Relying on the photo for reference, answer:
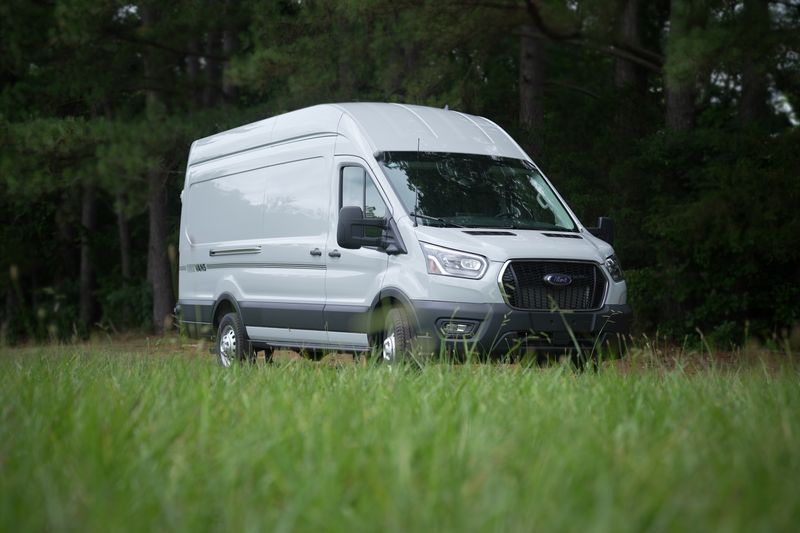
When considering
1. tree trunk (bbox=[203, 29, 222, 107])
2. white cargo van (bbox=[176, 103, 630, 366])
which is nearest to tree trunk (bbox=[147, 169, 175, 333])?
tree trunk (bbox=[203, 29, 222, 107])

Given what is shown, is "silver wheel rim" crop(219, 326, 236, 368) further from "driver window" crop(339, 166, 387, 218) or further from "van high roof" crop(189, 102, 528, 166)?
"driver window" crop(339, 166, 387, 218)

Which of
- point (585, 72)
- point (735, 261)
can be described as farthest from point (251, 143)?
point (585, 72)

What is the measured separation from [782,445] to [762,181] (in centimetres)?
1254

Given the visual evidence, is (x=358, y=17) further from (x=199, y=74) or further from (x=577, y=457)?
(x=577, y=457)

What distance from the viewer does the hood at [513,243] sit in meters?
8.62

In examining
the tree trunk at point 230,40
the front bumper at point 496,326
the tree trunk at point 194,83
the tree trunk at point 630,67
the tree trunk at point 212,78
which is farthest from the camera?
the tree trunk at point 212,78

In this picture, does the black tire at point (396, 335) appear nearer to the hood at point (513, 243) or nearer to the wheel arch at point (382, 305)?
the wheel arch at point (382, 305)

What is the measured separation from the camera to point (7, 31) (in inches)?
963

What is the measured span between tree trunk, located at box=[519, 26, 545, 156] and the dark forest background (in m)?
0.04

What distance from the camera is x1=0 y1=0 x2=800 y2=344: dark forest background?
50.6ft

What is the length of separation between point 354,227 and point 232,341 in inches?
121

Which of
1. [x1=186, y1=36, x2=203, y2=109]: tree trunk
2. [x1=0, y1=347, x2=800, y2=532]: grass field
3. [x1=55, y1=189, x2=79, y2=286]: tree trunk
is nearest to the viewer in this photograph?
[x1=0, y1=347, x2=800, y2=532]: grass field

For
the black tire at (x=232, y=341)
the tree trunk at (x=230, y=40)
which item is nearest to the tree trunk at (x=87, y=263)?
the tree trunk at (x=230, y=40)

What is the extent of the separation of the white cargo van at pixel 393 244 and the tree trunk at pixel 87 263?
20722 mm
